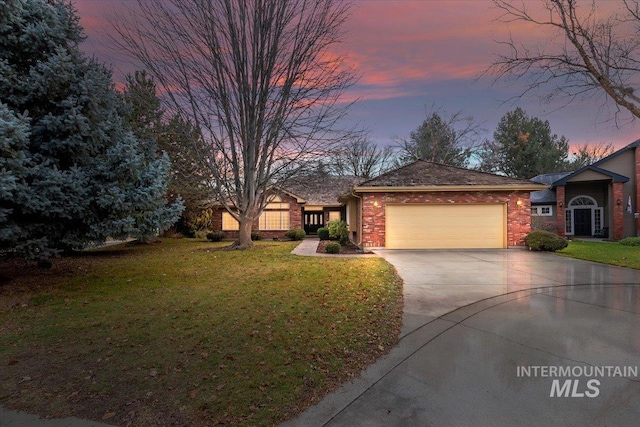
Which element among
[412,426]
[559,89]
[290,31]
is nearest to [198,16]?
[290,31]

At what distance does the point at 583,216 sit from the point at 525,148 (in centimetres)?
1514

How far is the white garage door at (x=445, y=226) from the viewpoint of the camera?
15.3m

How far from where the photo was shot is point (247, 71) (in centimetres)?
1471

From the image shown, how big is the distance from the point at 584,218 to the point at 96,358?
2879cm

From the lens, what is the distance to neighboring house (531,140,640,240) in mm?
20250

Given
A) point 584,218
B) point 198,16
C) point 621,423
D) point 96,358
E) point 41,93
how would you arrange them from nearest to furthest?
point 621,423 → point 96,358 → point 41,93 → point 198,16 → point 584,218

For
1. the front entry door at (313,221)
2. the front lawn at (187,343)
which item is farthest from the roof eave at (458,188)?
the front entry door at (313,221)

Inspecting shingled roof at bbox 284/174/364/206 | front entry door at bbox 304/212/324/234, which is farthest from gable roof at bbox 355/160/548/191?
front entry door at bbox 304/212/324/234

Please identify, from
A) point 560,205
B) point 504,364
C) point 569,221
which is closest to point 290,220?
point 560,205

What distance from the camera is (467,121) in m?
32.1

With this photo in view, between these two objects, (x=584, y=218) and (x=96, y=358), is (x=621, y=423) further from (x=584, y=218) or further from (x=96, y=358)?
(x=584, y=218)

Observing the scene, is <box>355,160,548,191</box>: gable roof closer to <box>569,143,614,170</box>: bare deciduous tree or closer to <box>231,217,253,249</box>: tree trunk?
<box>231,217,253,249</box>: tree trunk

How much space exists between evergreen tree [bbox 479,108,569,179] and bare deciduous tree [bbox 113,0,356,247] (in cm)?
2845

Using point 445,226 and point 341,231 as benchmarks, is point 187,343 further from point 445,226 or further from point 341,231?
point 341,231
